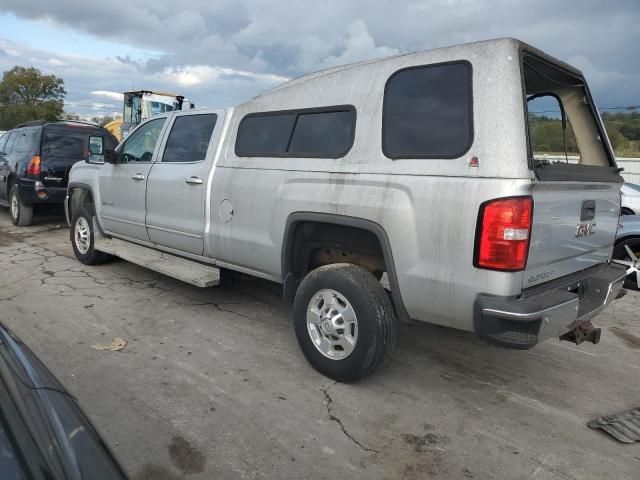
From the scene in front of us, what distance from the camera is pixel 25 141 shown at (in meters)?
9.65

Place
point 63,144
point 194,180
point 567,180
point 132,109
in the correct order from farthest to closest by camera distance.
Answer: point 132,109
point 63,144
point 194,180
point 567,180

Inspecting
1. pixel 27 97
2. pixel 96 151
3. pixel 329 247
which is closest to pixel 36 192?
pixel 96 151

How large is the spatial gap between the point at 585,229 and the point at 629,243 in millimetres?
4116

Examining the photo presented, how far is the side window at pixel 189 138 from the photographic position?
4789 mm

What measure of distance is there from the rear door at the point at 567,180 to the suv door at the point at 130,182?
380 cm

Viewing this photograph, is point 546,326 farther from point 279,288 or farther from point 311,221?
point 279,288

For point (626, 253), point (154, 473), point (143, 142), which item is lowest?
point (154, 473)

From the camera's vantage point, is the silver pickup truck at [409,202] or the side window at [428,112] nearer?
the silver pickup truck at [409,202]

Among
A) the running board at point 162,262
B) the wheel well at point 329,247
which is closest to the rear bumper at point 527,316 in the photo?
the wheel well at point 329,247

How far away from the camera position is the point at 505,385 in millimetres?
3734

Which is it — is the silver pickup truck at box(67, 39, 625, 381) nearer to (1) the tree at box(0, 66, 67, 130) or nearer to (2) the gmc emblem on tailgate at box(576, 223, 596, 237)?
(2) the gmc emblem on tailgate at box(576, 223, 596, 237)

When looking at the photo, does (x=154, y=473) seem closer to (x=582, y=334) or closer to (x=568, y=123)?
(x=582, y=334)

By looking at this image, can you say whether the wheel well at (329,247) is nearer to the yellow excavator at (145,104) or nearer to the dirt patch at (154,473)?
the dirt patch at (154,473)

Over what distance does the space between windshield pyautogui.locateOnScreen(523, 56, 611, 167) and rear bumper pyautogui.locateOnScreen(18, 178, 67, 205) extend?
325 inches
